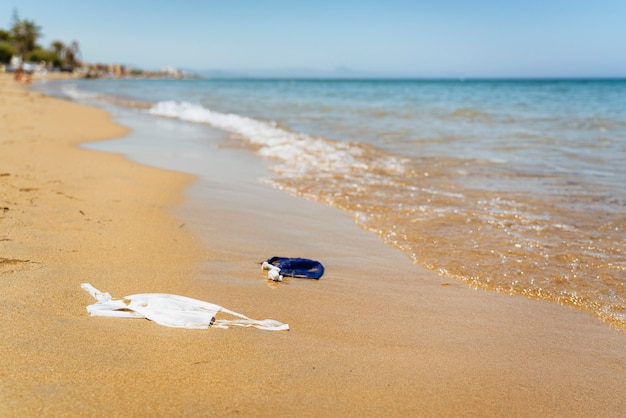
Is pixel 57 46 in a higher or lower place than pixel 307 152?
higher

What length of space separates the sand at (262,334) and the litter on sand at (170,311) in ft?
0.24

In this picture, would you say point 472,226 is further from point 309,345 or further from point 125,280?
point 125,280

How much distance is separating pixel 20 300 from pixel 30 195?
2.42m

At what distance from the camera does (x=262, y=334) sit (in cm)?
254

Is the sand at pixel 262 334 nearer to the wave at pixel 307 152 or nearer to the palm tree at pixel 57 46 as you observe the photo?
the wave at pixel 307 152

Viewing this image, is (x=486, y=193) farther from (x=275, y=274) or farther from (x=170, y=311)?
(x=170, y=311)

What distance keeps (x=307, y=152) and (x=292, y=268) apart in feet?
19.6

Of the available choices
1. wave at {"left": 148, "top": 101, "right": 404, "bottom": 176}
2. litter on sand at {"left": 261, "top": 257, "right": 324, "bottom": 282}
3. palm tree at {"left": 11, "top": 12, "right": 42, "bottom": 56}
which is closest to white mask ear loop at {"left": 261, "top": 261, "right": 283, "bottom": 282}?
litter on sand at {"left": 261, "top": 257, "right": 324, "bottom": 282}

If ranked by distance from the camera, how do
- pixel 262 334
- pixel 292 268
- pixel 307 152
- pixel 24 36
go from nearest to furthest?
pixel 262 334, pixel 292 268, pixel 307 152, pixel 24 36

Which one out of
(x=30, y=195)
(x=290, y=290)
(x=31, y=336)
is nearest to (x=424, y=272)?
(x=290, y=290)

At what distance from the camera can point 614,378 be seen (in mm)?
2400

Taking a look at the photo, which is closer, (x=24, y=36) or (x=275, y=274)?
(x=275, y=274)

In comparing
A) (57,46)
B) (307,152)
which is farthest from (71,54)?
(307,152)

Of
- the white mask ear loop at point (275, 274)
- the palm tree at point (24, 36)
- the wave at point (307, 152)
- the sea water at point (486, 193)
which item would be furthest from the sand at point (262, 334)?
the palm tree at point (24, 36)
